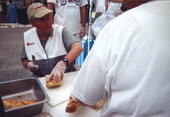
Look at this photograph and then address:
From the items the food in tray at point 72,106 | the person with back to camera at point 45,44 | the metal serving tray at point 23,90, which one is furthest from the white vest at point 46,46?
the food in tray at point 72,106

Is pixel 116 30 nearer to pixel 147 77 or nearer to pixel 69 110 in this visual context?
pixel 147 77

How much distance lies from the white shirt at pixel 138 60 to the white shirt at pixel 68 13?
228 cm

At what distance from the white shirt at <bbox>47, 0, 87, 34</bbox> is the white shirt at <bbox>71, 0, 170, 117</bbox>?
7.48ft

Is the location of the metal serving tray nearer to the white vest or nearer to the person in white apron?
the white vest

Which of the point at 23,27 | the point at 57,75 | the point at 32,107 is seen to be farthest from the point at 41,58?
the point at 23,27

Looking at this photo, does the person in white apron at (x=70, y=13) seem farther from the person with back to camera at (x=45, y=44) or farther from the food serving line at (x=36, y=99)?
the food serving line at (x=36, y=99)

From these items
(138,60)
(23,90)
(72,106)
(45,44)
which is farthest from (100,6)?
(138,60)

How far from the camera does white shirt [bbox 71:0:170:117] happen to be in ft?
2.03

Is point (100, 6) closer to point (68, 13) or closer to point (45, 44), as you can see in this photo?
point (68, 13)

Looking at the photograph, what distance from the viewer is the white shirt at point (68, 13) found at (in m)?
2.84

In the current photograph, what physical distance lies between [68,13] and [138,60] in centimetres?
248

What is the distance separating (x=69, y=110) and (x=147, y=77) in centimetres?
72

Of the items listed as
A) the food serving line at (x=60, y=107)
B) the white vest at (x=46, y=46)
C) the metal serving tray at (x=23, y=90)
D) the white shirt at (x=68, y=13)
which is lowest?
the food serving line at (x=60, y=107)

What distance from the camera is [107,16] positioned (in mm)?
2770
